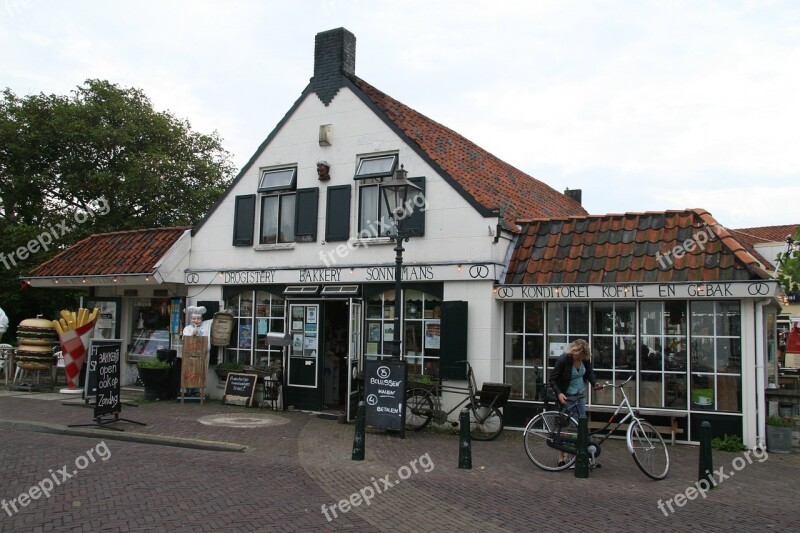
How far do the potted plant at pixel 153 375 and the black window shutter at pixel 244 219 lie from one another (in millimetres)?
3230

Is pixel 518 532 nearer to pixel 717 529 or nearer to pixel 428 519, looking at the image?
pixel 428 519

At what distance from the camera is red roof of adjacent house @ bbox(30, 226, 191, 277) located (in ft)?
53.0

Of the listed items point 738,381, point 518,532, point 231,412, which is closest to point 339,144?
point 231,412

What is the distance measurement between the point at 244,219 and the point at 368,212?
340 centimetres

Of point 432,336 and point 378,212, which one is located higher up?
point 378,212

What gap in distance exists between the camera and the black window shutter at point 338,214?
14.3 m

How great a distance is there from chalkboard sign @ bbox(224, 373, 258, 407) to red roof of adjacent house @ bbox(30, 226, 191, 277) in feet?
10.6

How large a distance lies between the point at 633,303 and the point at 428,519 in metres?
6.48

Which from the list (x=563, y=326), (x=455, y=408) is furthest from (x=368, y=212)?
(x=563, y=326)

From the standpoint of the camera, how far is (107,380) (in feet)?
39.0

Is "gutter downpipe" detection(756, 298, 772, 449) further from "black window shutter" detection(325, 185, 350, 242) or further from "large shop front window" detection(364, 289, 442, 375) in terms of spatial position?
"black window shutter" detection(325, 185, 350, 242)

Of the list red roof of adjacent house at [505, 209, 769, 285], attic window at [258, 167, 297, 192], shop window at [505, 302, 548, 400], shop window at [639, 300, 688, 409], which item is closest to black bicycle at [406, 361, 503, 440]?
shop window at [505, 302, 548, 400]

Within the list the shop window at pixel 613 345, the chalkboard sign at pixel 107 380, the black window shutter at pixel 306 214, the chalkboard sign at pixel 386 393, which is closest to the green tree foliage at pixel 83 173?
the black window shutter at pixel 306 214

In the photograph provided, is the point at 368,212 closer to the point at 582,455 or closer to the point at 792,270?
the point at 582,455
